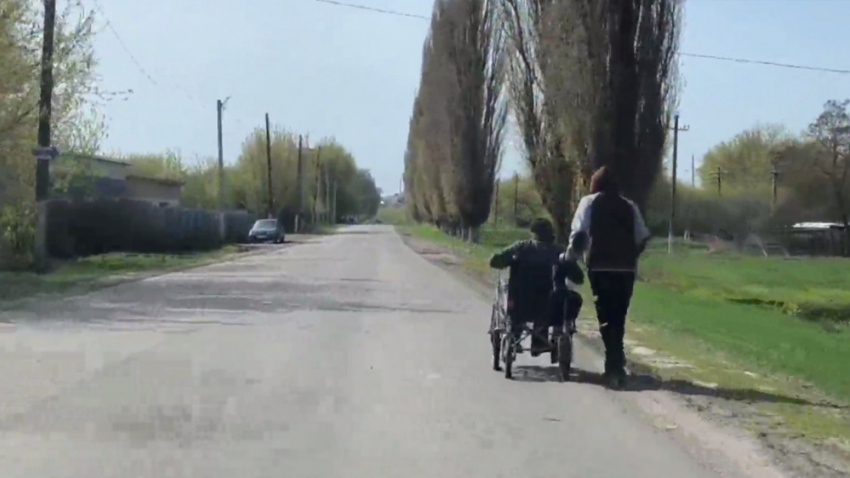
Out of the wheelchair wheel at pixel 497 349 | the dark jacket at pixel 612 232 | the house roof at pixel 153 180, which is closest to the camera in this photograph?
the dark jacket at pixel 612 232

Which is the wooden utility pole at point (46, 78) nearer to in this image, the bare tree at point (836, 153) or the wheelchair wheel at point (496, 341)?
the wheelchair wheel at point (496, 341)

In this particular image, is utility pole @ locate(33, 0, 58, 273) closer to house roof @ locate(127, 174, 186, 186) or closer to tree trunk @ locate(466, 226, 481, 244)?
house roof @ locate(127, 174, 186, 186)

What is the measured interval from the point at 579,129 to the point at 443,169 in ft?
124

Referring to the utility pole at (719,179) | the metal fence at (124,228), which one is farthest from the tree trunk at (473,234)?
the utility pole at (719,179)

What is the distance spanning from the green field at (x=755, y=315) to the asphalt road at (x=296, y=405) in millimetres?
2399

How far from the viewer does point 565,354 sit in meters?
12.1

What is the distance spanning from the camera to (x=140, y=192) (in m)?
66.9

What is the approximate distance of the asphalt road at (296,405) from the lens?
809cm

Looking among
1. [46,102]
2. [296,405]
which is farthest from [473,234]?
[296,405]

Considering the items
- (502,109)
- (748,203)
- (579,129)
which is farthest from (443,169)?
(579,129)

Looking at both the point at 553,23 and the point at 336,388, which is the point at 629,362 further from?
the point at 553,23

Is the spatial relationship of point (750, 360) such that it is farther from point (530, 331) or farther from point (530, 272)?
point (530, 272)

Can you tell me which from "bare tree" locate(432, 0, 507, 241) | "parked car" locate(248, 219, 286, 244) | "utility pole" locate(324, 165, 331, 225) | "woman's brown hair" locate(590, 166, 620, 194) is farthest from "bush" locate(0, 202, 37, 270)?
"utility pole" locate(324, 165, 331, 225)

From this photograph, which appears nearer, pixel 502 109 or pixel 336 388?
pixel 336 388
